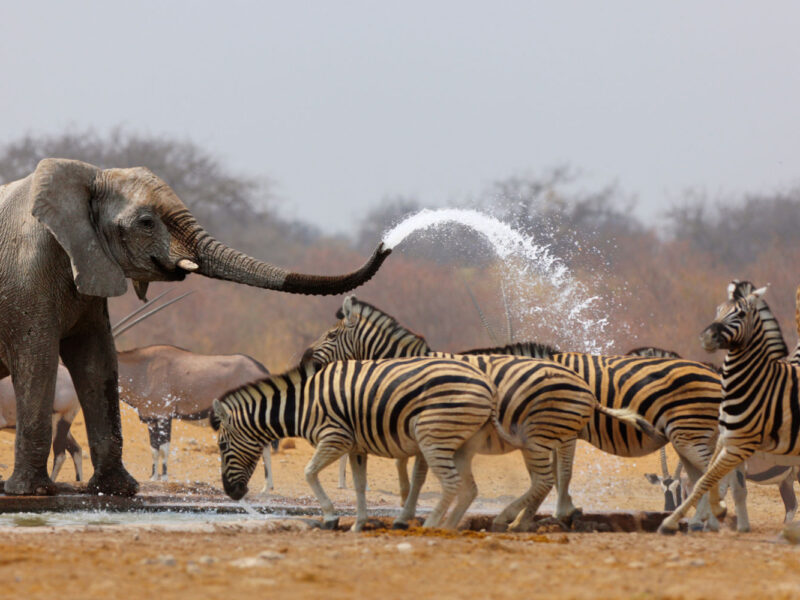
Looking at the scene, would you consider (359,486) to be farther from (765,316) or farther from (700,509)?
(765,316)

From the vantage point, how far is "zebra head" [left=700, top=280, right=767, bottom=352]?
7391 mm

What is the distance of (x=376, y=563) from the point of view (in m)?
5.59

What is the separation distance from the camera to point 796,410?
7629mm

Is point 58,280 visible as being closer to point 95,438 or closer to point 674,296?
point 95,438

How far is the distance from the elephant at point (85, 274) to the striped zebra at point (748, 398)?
8.31 ft

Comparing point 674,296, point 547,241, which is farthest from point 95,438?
point 674,296

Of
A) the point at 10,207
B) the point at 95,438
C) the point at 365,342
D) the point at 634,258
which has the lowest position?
the point at 95,438

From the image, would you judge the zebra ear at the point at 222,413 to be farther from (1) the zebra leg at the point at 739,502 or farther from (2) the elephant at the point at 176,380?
(2) the elephant at the point at 176,380

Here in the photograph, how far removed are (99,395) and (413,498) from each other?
299 centimetres

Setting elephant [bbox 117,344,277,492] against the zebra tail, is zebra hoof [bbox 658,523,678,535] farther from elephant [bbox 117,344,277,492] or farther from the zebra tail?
elephant [bbox 117,344,277,492]

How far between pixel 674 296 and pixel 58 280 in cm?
1481

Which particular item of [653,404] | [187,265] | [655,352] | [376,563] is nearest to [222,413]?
[187,265]

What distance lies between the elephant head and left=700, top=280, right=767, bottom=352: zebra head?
2.52 m

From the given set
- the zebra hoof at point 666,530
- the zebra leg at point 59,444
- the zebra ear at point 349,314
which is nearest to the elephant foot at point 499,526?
the zebra hoof at point 666,530
